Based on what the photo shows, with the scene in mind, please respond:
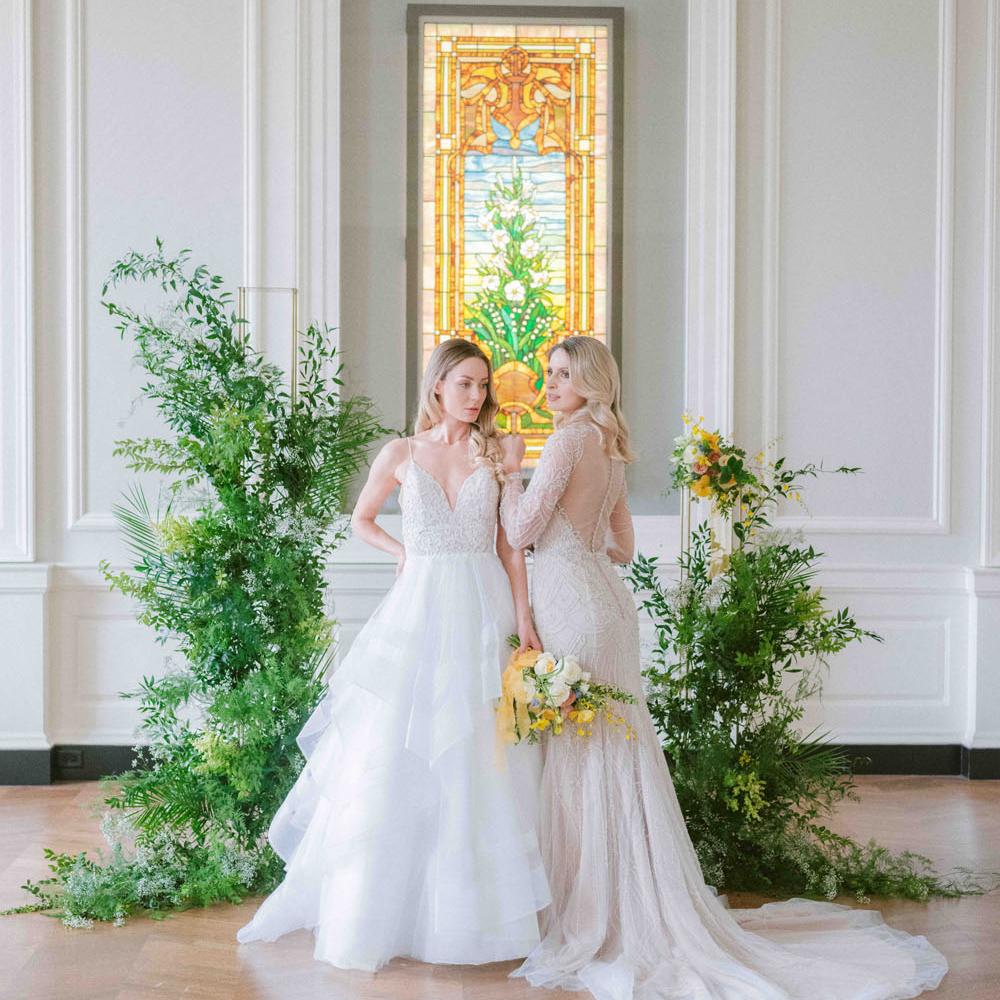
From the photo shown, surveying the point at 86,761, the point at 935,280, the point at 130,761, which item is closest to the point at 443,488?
the point at 130,761

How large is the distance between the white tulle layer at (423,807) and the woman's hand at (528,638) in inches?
2.1

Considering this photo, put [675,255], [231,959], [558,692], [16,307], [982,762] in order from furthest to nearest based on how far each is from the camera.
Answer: [675,255] < [982,762] < [16,307] < [231,959] < [558,692]

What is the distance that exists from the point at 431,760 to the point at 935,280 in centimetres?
385

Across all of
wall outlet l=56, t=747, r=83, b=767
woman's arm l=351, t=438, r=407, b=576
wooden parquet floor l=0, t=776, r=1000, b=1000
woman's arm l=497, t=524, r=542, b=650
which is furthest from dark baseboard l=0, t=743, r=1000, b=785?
woman's arm l=497, t=524, r=542, b=650

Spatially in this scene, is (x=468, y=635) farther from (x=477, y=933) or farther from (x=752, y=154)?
(x=752, y=154)

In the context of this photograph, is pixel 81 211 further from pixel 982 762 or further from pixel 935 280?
pixel 982 762

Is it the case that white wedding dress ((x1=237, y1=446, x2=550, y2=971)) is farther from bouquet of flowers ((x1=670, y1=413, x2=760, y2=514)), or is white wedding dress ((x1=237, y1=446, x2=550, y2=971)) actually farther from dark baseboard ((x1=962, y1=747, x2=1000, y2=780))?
dark baseboard ((x1=962, y1=747, x2=1000, y2=780))

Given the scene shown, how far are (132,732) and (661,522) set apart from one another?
2.81m

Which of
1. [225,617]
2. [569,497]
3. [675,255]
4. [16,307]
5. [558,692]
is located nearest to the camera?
[558,692]

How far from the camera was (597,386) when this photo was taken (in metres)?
3.38

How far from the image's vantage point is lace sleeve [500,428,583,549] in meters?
3.32

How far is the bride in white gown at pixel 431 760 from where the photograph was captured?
315cm

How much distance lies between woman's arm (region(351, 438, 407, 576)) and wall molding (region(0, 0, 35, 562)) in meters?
2.34

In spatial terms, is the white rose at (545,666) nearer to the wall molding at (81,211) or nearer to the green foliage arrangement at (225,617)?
the green foliage arrangement at (225,617)
